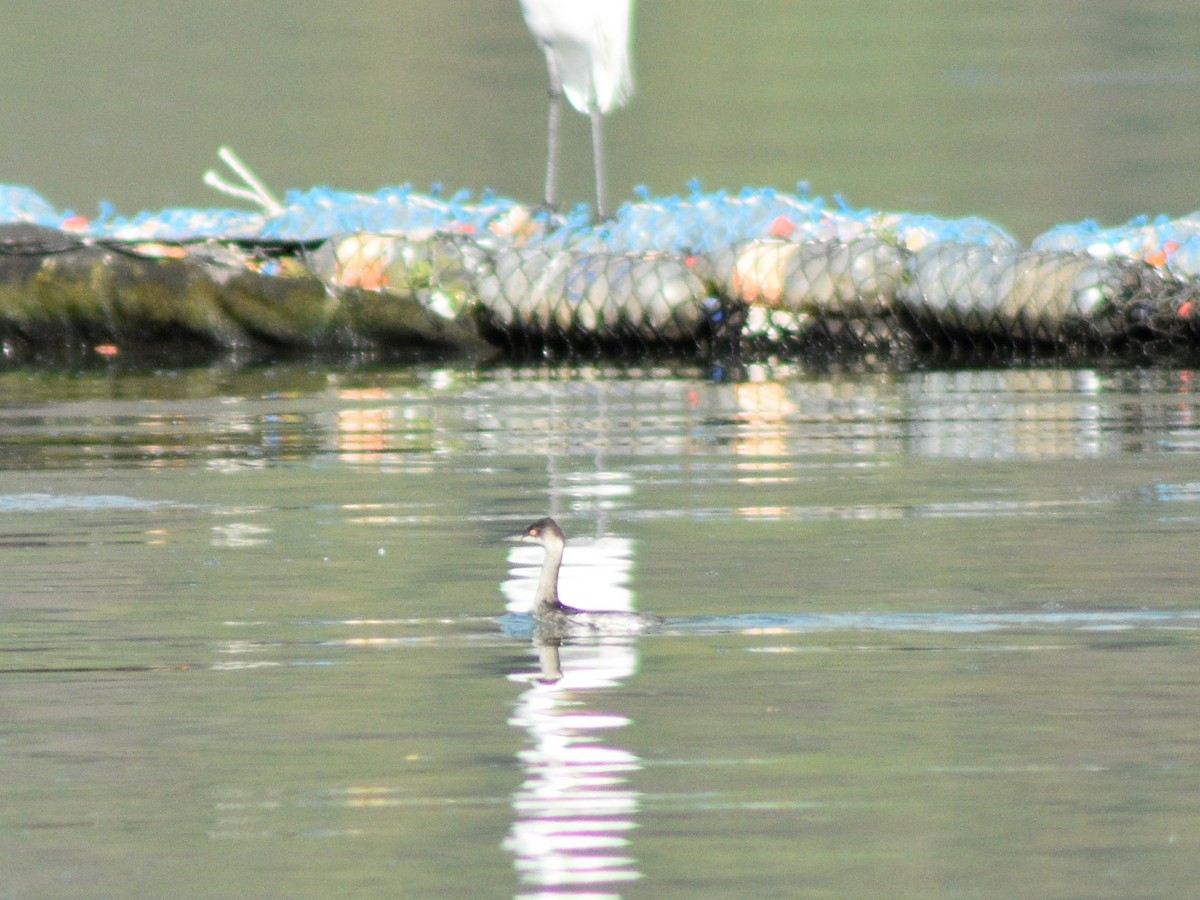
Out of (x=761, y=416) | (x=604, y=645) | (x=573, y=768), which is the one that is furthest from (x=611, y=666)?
(x=761, y=416)

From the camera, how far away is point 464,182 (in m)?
37.0

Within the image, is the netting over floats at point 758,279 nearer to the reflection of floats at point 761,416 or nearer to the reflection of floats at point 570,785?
the reflection of floats at point 761,416

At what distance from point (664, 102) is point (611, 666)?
4549cm

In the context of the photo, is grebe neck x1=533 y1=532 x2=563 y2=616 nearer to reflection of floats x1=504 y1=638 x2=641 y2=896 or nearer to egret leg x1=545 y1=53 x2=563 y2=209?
reflection of floats x1=504 y1=638 x2=641 y2=896

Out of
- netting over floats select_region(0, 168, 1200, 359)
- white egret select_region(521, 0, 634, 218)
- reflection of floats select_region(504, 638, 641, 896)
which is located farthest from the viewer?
white egret select_region(521, 0, 634, 218)

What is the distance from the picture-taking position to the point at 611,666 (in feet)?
28.6

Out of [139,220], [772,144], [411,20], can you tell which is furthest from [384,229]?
[411,20]

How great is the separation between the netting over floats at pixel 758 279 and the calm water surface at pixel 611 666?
4581mm

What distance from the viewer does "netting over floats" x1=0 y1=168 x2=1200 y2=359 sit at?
20.0m

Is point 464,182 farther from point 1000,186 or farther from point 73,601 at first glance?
point 73,601

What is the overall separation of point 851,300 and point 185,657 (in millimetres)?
12208

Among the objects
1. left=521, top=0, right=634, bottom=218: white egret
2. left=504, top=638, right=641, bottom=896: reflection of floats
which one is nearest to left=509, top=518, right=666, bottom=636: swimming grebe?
left=504, top=638, right=641, bottom=896: reflection of floats

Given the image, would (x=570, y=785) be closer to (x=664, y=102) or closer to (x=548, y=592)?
(x=548, y=592)

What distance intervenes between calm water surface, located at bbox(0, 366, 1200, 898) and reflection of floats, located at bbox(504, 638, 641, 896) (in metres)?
0.02
